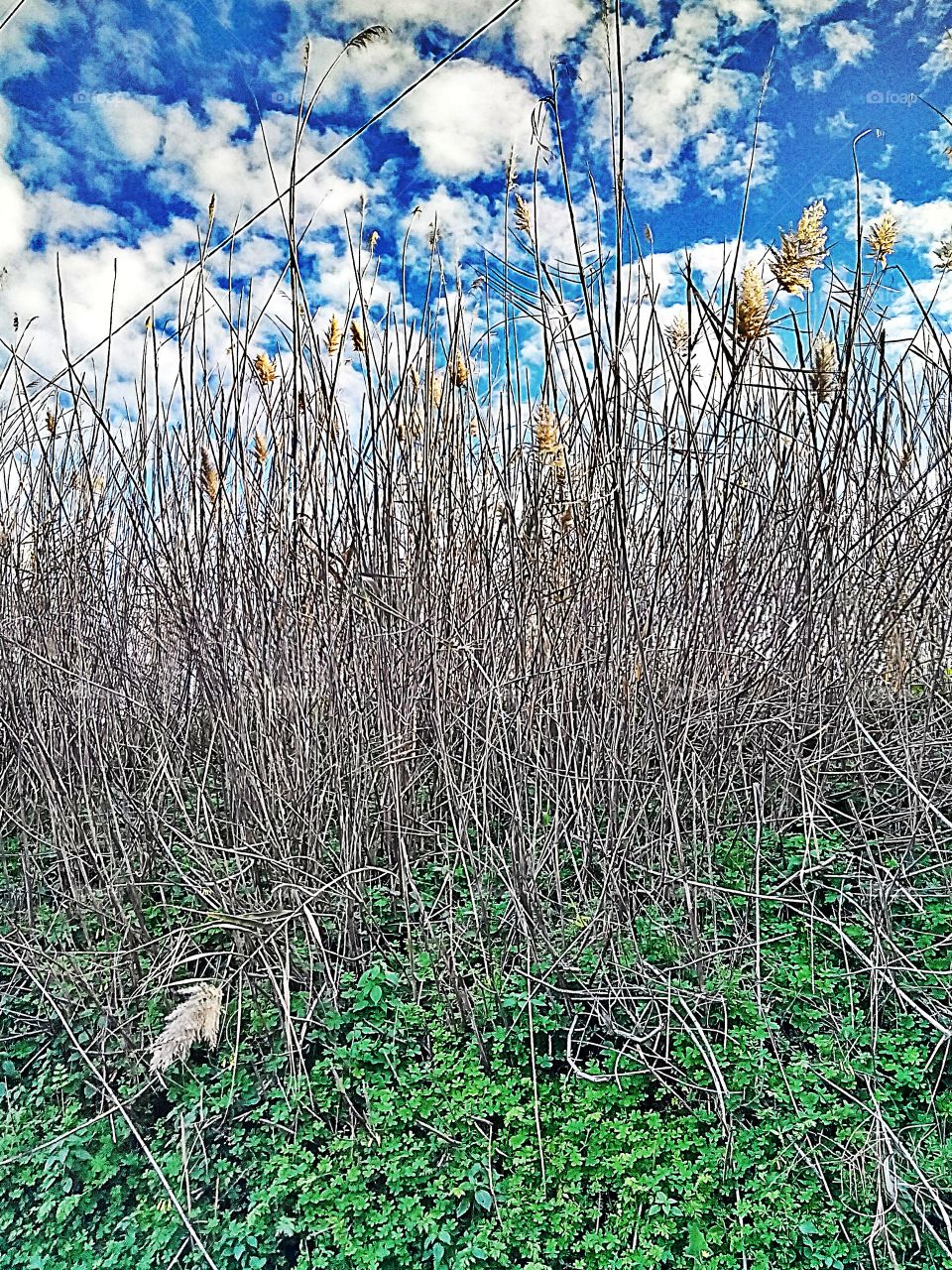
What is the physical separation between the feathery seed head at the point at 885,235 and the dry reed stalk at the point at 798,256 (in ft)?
1.49

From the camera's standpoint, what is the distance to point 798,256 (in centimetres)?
235

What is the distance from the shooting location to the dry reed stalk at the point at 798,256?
2314mm

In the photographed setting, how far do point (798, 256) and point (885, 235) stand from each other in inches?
22.4

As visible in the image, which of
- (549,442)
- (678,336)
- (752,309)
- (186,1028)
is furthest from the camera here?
(678,336)

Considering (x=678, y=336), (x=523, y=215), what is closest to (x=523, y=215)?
(x=523, y=215)

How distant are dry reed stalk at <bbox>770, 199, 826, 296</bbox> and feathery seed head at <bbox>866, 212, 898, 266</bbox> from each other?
46 cm

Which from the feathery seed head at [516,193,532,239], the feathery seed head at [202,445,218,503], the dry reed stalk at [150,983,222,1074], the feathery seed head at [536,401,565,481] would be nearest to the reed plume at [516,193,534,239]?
the feathery seed head at [516,193,532,239]

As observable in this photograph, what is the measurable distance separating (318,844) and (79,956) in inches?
29.1

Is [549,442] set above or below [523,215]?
below

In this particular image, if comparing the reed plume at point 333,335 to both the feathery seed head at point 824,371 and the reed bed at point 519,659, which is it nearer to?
the reed bed at point 519,659

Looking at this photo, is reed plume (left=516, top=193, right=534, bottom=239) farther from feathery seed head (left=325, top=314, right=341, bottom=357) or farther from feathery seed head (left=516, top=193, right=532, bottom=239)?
feathery seed head (left=325, top=314, right=341, bottom=357)

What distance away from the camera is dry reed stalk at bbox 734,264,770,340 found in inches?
90.8

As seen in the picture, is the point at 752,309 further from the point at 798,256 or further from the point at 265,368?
the point at 265,368

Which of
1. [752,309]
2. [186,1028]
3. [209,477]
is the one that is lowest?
[186,1028]
